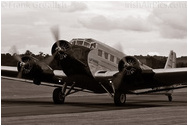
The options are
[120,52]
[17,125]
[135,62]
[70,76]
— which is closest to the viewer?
[17,125]

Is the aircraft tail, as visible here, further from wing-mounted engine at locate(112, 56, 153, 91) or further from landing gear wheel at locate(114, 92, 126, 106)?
wing-mounted engine at locate(112, 56, 153, 91)

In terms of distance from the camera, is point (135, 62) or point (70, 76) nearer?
point (135, 62)

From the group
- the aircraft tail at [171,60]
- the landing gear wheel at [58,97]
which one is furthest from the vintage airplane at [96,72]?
the aircraft tail at [171,60]

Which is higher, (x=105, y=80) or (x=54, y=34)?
(x=54, y=34)

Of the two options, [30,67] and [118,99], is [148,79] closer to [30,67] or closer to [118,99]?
[118,99]

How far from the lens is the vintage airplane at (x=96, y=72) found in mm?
23016

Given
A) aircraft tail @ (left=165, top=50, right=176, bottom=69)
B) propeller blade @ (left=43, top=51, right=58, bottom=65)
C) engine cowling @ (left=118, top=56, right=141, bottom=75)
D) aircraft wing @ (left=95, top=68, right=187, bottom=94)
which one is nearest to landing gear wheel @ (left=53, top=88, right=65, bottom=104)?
propeller blade @ (left=43, top=51, right=58, bottom=65)

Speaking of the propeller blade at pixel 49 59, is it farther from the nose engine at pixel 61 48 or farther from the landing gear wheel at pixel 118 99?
the landing gear wheel at pixel 118 99

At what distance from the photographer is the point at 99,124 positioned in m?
13.9

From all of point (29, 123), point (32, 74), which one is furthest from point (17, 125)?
point (32, 74)

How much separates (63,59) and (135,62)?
3.81 metres

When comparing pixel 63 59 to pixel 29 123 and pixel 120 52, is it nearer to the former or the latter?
pixel 120 52

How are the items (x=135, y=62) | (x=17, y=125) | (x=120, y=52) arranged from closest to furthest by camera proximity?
1. (x=17, y=125)
2. (x=135, y=62)
3. (x=120, y=52)

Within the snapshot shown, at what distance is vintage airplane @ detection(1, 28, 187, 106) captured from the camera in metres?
23.0
